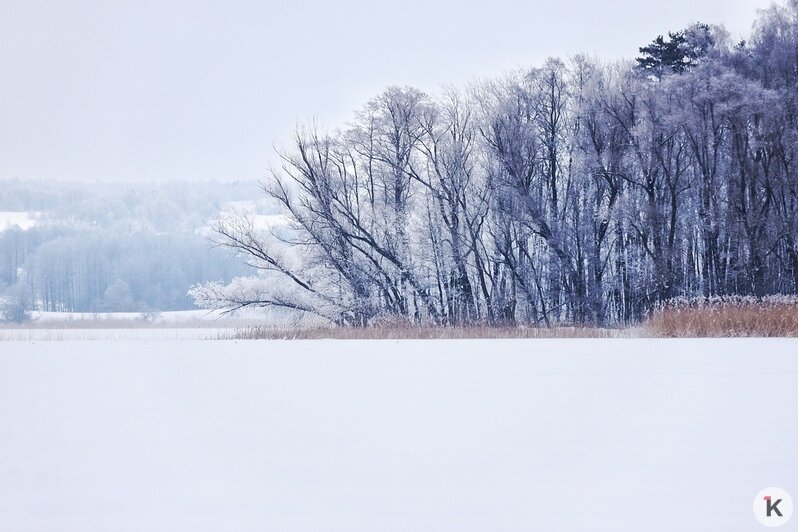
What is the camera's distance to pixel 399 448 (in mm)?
6039

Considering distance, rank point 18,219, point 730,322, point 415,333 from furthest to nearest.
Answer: point 18,219 → point 415,333 → point 730,322

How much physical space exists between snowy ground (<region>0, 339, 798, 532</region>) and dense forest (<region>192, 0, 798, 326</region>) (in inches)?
589

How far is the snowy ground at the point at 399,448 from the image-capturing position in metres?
4.32

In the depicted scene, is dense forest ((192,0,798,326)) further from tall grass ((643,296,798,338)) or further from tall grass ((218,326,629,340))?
tall grass ((643,296,798,338))

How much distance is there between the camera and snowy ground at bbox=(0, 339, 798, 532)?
14.2 feet

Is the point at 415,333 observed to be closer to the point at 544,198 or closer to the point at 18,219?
the point at 544,198

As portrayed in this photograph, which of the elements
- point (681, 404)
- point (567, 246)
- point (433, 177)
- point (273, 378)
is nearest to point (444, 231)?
point (433, 177)

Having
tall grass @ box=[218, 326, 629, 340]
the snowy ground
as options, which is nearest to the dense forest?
tall grass @ box=[218, 326, 629, 340]

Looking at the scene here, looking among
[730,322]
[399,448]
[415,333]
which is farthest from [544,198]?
[399,448]

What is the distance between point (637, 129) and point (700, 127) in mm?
1817

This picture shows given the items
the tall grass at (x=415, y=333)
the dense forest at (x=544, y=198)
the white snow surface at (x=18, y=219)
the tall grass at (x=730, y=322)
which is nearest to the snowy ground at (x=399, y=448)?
the tall grass at (x=730, y=322)

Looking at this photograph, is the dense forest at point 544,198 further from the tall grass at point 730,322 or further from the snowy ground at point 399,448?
the snowy ground at point 399,448

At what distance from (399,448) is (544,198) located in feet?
78.5

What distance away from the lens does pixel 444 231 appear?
2827cm
